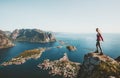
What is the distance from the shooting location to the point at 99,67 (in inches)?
1155

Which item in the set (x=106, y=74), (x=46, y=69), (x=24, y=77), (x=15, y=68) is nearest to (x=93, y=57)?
(x=106, y=74)

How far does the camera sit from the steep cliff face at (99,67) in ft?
91.2

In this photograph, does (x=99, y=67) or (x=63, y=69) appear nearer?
(x=99, y=67)

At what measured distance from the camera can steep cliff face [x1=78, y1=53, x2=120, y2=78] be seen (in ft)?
91.2

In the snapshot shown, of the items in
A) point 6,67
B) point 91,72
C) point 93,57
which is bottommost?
point 6,67

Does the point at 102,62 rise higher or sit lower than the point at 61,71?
higher

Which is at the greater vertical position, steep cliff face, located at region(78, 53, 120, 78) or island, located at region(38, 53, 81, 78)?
steep cliff face, located at region(78, 53, 120, 78)

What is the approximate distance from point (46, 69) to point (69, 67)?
21528mm

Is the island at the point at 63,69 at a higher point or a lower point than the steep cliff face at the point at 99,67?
lower

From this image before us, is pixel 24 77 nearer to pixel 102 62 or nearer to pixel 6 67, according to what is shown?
pixel 6 67

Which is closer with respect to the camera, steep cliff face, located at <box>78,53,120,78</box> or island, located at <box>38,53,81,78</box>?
steep cliff face, located at <box>78,53,120,78</box>

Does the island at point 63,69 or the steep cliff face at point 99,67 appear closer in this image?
the steep cliff face at point 99,67

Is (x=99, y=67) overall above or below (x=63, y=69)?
above

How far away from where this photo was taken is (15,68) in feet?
554
